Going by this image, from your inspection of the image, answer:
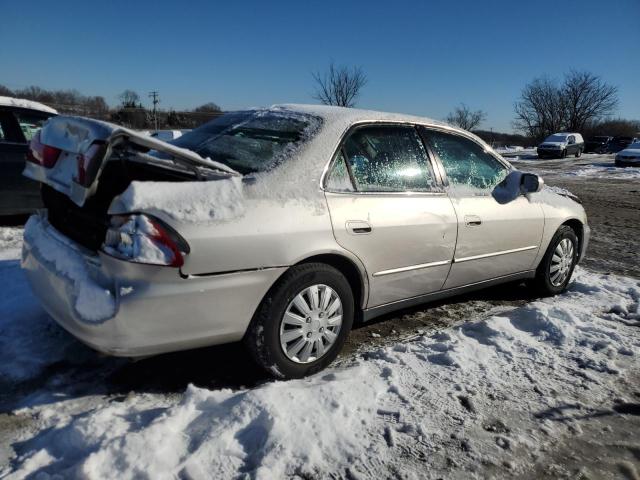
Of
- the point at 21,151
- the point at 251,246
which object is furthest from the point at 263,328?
the point at 21,151

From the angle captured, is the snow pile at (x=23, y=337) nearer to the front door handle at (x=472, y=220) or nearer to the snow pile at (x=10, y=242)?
the snow pile at (x=10, y=242)

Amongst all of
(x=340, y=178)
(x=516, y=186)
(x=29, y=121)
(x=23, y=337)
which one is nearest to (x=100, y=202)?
(x=23, y=337)

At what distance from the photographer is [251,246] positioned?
7.99ft

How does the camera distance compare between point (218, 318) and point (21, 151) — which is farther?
point (21, 151)

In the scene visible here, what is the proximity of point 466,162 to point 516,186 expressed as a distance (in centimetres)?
49

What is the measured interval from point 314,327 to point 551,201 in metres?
2.70

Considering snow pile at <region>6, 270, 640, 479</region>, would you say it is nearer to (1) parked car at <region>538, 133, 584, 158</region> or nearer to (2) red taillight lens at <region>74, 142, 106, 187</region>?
(2) red taillight lens at <region>74, 142, 106, 187</region>

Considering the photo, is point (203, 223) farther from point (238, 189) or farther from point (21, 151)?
point (21, 151)

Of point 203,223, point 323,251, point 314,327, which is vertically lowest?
point 314,327

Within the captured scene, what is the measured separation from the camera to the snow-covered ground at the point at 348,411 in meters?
2.04

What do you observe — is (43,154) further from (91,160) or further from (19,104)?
(19,104)

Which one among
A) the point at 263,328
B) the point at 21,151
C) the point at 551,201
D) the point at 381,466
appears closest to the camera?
the point at 381,466

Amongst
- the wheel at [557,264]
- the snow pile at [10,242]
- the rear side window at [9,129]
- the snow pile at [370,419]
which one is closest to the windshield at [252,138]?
the snow pile at [370,419]

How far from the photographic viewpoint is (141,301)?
2221mm
